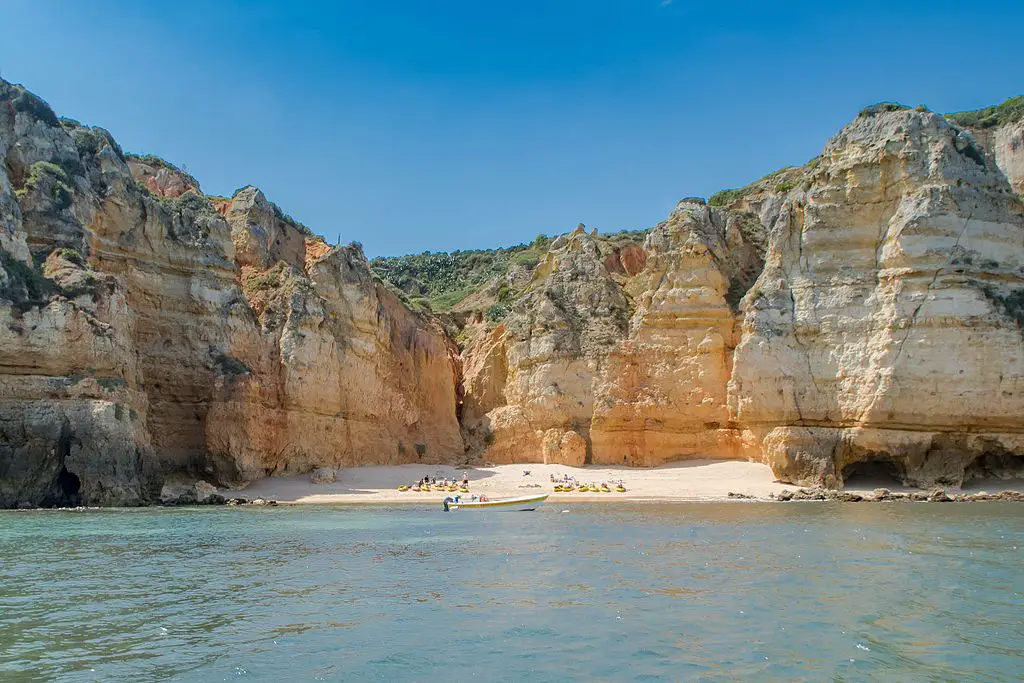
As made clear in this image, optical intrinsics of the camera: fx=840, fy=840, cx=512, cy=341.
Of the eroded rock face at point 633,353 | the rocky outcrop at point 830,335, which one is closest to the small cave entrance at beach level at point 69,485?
the eroded rock face at point 633,353

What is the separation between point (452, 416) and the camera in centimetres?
4659

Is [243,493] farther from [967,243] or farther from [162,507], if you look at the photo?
[967,243]

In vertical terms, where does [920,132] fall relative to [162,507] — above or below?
above

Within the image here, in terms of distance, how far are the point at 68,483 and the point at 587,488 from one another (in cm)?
1867

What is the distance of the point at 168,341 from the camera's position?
3434 cm

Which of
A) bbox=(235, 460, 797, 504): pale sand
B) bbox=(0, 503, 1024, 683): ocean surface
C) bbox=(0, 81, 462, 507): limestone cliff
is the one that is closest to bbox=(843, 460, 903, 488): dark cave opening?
bbox=(235, 460, 797, 504): pale sand

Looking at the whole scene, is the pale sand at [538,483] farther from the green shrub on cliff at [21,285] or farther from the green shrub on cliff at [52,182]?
the green shrub on cliff at [52,182]

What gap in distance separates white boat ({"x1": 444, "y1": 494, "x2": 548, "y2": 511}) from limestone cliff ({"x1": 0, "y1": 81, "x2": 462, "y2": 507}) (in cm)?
972

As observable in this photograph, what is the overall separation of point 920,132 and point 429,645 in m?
29.8

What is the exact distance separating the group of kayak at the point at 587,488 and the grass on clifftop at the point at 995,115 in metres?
35.6

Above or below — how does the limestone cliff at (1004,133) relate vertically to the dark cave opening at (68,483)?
above

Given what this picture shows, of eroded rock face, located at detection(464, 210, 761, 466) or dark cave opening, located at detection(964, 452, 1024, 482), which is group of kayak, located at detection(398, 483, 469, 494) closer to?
eroded rock face, located at detection(464, 210, 761, 466)

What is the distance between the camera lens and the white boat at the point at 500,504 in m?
28.7

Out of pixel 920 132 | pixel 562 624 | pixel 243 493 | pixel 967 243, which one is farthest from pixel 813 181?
pixel 562 624
